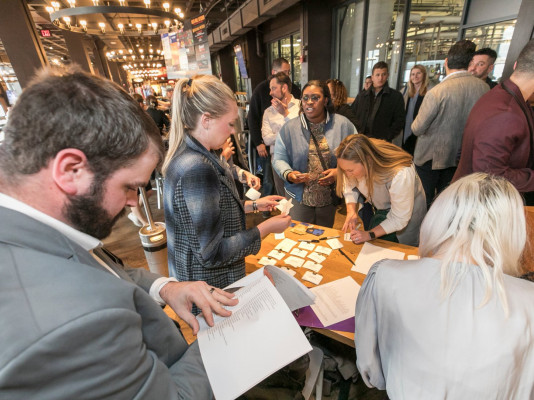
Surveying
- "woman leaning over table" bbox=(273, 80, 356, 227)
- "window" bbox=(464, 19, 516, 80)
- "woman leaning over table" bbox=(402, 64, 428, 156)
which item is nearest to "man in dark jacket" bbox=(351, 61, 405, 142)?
"woman leaning over table" bbox=(402, 64, 428, 156)

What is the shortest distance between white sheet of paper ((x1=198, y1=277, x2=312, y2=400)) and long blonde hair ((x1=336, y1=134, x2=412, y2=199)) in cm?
111

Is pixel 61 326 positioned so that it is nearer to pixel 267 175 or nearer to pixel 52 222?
pixel 52 222

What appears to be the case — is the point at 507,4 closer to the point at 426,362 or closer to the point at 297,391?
the point at 426,362

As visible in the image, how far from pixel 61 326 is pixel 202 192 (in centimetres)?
67

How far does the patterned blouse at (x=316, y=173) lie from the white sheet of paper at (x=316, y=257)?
743 mm

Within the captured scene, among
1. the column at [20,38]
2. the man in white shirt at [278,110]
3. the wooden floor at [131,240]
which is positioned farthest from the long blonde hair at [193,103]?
the column at [20,38]

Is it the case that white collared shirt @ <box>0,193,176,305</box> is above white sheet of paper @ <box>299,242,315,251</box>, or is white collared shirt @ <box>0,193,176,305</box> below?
above

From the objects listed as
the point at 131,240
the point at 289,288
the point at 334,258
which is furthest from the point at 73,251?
the point at 131,240

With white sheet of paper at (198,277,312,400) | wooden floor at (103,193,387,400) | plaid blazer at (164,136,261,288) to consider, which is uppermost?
plaid blazer at (164,136,261,288)

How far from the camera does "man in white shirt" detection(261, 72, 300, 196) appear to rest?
3.07 meters

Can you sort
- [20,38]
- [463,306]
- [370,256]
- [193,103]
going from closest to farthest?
1. [463,306]
2. [193,103]
3. [370,256]
4. [20,38]

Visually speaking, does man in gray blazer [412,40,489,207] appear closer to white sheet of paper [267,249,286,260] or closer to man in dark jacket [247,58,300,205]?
man in dark jacket [247,58,300,205]

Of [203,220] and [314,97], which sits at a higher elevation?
[314,97]

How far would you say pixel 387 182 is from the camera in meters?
1.72
